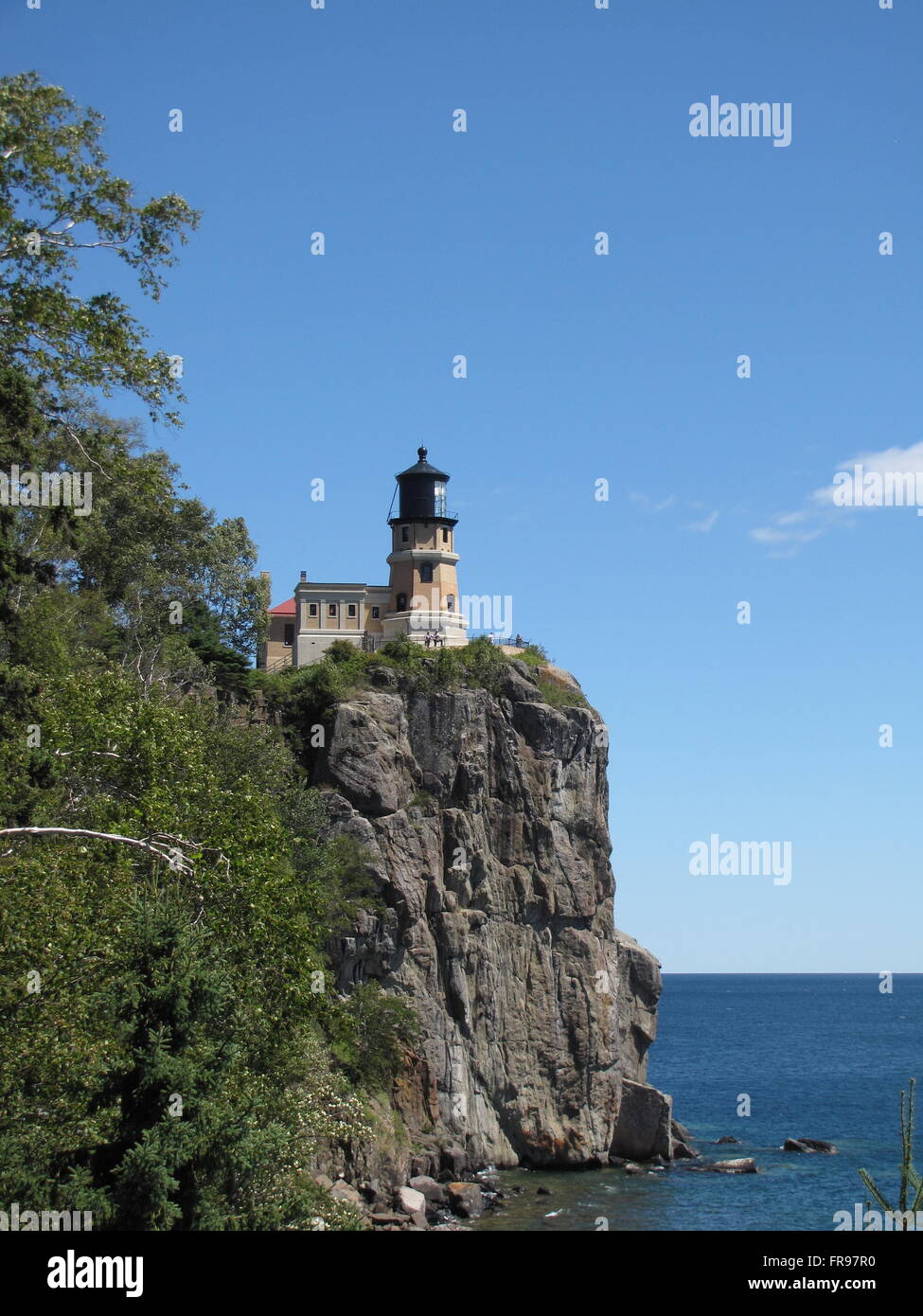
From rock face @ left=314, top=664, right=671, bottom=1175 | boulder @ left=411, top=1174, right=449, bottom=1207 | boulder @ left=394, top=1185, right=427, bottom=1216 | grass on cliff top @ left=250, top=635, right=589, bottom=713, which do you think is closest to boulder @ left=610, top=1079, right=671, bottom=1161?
rock face @ left=314, top=664, right=671, bottom=1175

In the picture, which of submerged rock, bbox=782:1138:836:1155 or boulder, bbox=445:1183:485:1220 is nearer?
boulder, bbox=445:1183:485:1220

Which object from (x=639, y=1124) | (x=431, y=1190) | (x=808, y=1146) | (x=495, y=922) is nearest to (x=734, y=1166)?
(x=639, y=1124)

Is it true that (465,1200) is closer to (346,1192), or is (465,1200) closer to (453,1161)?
(453,1161)

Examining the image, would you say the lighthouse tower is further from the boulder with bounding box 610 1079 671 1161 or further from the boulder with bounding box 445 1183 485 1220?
the boulder with bounding box 445 1183 485 1220

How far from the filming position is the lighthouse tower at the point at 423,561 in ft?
245

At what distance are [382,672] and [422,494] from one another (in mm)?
17492

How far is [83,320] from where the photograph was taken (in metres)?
21.2

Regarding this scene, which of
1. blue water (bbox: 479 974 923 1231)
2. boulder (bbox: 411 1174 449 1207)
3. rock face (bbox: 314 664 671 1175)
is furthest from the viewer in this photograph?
rock face (bbox: 314 664 671 1175)

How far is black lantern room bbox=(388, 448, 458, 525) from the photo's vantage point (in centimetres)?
7719

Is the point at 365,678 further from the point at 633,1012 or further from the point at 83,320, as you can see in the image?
the point at 83,320

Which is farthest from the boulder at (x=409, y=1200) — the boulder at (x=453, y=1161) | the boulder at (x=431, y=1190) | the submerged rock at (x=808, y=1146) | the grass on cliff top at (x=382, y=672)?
the submerged rock at (x=808, y=1146)

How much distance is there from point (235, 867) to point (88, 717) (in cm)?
506

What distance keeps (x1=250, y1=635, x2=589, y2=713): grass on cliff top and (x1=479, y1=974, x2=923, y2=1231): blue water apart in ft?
73.4

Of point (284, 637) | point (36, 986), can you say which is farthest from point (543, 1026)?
point (36, 986)
